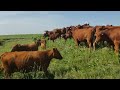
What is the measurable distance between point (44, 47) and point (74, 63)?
46 cm

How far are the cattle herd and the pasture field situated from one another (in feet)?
0.21

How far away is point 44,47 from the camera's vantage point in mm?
5641

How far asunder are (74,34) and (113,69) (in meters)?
0.78

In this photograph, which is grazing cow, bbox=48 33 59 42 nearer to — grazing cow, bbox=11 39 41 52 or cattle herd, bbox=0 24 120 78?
cattle herd, bbox=0 24 120 78

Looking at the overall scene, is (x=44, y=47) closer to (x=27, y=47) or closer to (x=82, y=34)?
(x=27, y=47)

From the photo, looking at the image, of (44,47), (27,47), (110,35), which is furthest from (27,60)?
(110,35)

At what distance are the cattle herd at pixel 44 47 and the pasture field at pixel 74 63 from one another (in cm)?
7

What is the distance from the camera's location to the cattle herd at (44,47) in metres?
5.60

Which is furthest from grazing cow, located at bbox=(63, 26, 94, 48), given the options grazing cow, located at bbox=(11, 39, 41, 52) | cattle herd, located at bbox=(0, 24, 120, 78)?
grazing cow, located at bbox=(11, 39, 41, 52)

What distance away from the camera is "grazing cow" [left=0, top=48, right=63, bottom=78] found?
18.3ft

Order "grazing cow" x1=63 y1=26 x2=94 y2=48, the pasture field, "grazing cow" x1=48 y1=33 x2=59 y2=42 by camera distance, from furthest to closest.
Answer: "grazing cow" x1=63 y1=26 x2=94 y2=48 → "grazing cow" x1=48 y1=33 x2=59 y2=42 → the pasture field
